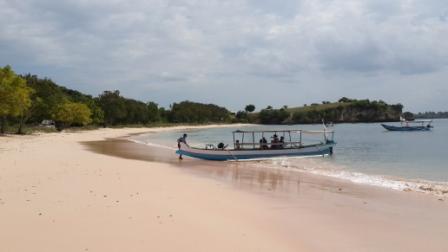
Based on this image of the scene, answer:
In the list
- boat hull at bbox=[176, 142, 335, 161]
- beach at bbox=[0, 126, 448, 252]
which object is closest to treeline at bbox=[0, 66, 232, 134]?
boat hull at bbox=[176, 142, 335, 161]

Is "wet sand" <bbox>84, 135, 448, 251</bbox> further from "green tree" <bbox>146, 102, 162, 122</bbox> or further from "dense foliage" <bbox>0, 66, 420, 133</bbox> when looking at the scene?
"green tree" <bbox>146, 102, 162, 122</bbox>

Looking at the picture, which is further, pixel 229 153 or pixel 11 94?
pixel 11 94

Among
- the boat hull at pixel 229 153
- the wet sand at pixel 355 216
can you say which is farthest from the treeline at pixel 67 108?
the wet sand at pixel 355 216

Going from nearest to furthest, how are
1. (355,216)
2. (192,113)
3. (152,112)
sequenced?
(355,216)
(152,112)
(192,113)

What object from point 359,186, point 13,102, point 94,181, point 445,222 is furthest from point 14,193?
point 13,102

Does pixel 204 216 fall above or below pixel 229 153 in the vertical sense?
above

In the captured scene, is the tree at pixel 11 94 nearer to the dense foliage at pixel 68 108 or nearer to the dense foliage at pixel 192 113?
the dense foliage at pixel 68 108

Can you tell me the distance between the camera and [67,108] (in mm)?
72188

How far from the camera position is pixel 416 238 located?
8.99 meters

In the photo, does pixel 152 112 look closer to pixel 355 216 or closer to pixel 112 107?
pixel 112 107

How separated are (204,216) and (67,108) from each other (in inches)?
2634

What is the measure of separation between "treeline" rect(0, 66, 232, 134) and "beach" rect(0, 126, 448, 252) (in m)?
34.4

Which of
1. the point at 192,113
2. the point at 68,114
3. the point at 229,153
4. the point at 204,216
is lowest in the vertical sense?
the point at 229,153

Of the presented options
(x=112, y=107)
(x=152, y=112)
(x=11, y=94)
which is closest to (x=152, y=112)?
(x=152, y=112)
